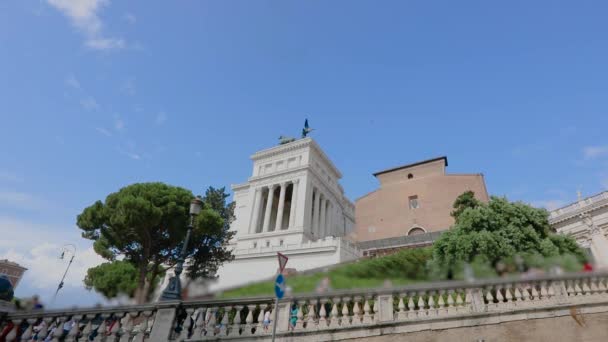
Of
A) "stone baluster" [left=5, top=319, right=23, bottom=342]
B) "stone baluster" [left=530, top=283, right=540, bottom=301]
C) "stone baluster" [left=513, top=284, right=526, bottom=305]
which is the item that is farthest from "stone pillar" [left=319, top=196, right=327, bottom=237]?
"stone baluster" [left=5, top=319, right=23, bottom=342]

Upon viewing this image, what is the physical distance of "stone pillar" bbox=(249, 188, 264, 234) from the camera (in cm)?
4569

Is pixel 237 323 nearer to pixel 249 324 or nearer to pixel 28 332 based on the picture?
pixel 249 324

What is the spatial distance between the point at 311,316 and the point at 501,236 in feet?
43.9

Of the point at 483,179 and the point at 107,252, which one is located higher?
the point at 483,179

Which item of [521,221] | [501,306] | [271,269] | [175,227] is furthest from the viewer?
[271,269]

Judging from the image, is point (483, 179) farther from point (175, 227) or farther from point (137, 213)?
point (137, 213)

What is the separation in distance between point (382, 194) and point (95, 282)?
1404 inches

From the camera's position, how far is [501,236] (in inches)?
645

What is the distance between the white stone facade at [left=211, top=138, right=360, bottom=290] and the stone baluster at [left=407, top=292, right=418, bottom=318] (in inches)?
1007

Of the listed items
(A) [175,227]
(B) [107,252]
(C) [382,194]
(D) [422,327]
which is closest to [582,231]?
(C) [382,194]

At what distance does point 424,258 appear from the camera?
18.7 meters

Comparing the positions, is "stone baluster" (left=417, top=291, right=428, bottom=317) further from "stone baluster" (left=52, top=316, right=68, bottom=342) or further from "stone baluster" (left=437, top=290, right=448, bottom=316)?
"stone baluster" (left=52, top=316, right=68, bottom=342)

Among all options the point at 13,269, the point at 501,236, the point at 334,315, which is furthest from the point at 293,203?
the point at 13,269

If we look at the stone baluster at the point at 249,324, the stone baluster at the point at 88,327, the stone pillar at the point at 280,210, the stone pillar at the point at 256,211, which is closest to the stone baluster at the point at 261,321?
the stone baluster at the point at 249,324
